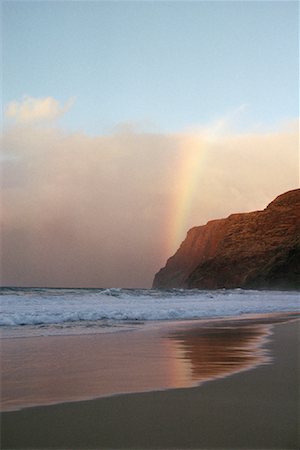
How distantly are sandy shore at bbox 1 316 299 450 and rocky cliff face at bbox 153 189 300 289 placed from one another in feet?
246

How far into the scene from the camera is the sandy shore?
126 inches

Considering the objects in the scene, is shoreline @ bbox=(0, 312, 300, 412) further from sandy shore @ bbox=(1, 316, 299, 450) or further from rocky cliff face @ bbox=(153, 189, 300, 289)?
rocky cliff face @ bbox=(153, 189, 300, 289)

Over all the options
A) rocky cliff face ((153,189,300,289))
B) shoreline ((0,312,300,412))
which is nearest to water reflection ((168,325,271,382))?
shoreline ((0,312,300,412))

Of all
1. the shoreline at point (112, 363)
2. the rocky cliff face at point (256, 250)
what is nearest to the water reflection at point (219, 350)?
the shoreline at point (112, 363)

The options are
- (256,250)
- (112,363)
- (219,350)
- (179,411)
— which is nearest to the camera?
(179,411)

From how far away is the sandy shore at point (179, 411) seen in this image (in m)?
3.19

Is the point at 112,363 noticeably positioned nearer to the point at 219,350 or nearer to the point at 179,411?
the point at 219,350

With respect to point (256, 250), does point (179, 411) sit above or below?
below

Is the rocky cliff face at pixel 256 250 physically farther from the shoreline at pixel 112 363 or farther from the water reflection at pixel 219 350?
the shoreline at pixel 112 363

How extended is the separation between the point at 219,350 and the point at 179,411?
420 centimetres

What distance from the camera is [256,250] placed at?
97250mm

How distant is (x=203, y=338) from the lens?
9.80m

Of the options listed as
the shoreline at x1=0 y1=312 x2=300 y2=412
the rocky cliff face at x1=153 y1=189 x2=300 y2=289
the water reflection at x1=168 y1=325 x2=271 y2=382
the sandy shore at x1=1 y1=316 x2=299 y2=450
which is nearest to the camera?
the sandy shore at x1=1 y1=316 x2=299 y2=450

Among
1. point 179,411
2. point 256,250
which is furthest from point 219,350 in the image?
point 256,250
